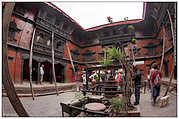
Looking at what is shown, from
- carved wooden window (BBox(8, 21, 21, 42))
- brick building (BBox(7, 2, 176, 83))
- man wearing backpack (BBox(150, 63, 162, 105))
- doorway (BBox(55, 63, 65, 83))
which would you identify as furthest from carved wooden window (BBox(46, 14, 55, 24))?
man wearing backpack (BBox(150, 63, 162, 105))

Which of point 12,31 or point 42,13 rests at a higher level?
point 42,13

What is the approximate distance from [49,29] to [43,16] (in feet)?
1.35

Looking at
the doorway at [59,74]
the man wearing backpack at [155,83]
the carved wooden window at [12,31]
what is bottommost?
the doorway at [59,74]

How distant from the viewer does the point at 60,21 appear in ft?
8.10

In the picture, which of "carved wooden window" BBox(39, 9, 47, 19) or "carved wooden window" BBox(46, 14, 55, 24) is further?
"carved wooden window" BBox(46, 14, 55, 24)

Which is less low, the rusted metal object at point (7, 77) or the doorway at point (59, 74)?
the rusted metal object at point (7, 77)

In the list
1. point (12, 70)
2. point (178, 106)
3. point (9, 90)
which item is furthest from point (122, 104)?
point (12, 70)

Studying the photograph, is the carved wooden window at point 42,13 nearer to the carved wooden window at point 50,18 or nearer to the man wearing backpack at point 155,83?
the carved wooden window at point 50,18

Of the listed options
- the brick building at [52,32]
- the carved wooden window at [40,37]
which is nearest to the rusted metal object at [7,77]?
the brick building at [52,32]

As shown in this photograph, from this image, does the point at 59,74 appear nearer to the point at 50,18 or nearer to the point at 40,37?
the point at 40,37

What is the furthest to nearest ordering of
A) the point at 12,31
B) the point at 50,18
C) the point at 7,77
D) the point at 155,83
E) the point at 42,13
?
the point at 50,18
the point at 42,13
the point at 12,31
the point at 155,83
the point at 7,77

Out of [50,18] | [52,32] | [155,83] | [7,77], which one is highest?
[50,18]

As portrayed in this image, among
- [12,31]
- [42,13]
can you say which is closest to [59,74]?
[42,13]

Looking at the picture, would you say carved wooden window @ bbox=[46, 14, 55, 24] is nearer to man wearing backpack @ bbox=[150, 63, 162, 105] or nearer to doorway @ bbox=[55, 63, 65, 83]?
doorway @ bbox=[55, 63, 65, 83]
